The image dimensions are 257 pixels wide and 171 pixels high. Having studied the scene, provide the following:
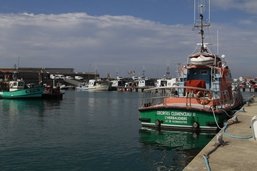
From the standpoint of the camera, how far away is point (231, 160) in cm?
1316

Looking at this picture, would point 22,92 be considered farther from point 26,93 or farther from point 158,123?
point 158,123

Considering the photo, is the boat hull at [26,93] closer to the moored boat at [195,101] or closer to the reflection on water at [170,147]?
the moored boat at [195,101]

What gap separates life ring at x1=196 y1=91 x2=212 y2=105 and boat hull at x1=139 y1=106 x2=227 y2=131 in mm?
1197

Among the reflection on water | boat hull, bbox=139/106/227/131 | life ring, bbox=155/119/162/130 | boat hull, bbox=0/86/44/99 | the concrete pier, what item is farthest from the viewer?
boat hull, bbox=0/86/44/99

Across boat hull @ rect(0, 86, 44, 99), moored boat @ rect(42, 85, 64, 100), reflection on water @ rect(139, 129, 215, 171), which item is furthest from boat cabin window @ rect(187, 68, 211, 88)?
moored boat @ rect(42, 85, 64, 100)

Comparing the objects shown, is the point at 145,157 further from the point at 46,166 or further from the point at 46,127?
the point at 46,127

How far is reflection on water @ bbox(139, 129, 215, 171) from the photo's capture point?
18391 mm

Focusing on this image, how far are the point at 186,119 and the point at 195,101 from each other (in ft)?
5.84

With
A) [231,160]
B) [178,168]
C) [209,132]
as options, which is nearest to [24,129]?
[209,132]

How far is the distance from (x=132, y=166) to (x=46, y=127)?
1613 centimetres

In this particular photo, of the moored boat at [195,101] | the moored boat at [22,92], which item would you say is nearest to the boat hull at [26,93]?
the moored boat at [22,92]

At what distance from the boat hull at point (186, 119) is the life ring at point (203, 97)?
3.93 feet

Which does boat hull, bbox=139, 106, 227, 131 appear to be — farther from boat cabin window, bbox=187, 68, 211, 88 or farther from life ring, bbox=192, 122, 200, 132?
boat cabin window, bbox=187, 68, 211, 88

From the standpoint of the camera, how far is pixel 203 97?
27203mm
